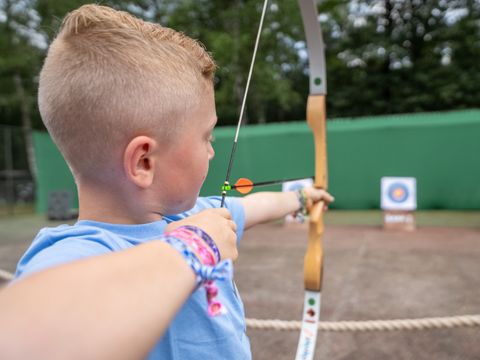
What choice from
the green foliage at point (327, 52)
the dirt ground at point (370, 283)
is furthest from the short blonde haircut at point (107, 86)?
the green foliage at point (327, 52)

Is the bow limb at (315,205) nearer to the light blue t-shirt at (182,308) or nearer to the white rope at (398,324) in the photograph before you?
the white rope at (398,324)

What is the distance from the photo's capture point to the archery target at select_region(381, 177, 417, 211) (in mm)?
5035

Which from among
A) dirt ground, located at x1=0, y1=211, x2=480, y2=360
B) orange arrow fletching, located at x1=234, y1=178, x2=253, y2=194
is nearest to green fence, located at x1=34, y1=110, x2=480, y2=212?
dirt ground, located at x1=0, y1=211, x2=480, y2=360

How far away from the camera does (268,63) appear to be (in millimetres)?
9891

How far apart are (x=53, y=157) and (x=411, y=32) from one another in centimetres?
1115

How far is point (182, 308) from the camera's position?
627 millimetres

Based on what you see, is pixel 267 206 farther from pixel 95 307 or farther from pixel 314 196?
pixel 95 307

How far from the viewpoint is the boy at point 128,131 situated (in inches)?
20.7

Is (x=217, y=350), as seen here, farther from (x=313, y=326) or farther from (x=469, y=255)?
(x=469, y=255)

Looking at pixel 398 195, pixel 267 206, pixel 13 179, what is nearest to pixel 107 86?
pixel 267 206

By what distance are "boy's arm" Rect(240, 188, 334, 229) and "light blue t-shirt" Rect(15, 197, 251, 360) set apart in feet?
1.00

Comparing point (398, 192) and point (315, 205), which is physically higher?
point (315, 205)

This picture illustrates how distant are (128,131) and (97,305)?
246mm

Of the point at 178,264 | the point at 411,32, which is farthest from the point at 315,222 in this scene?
the point at 411,32
